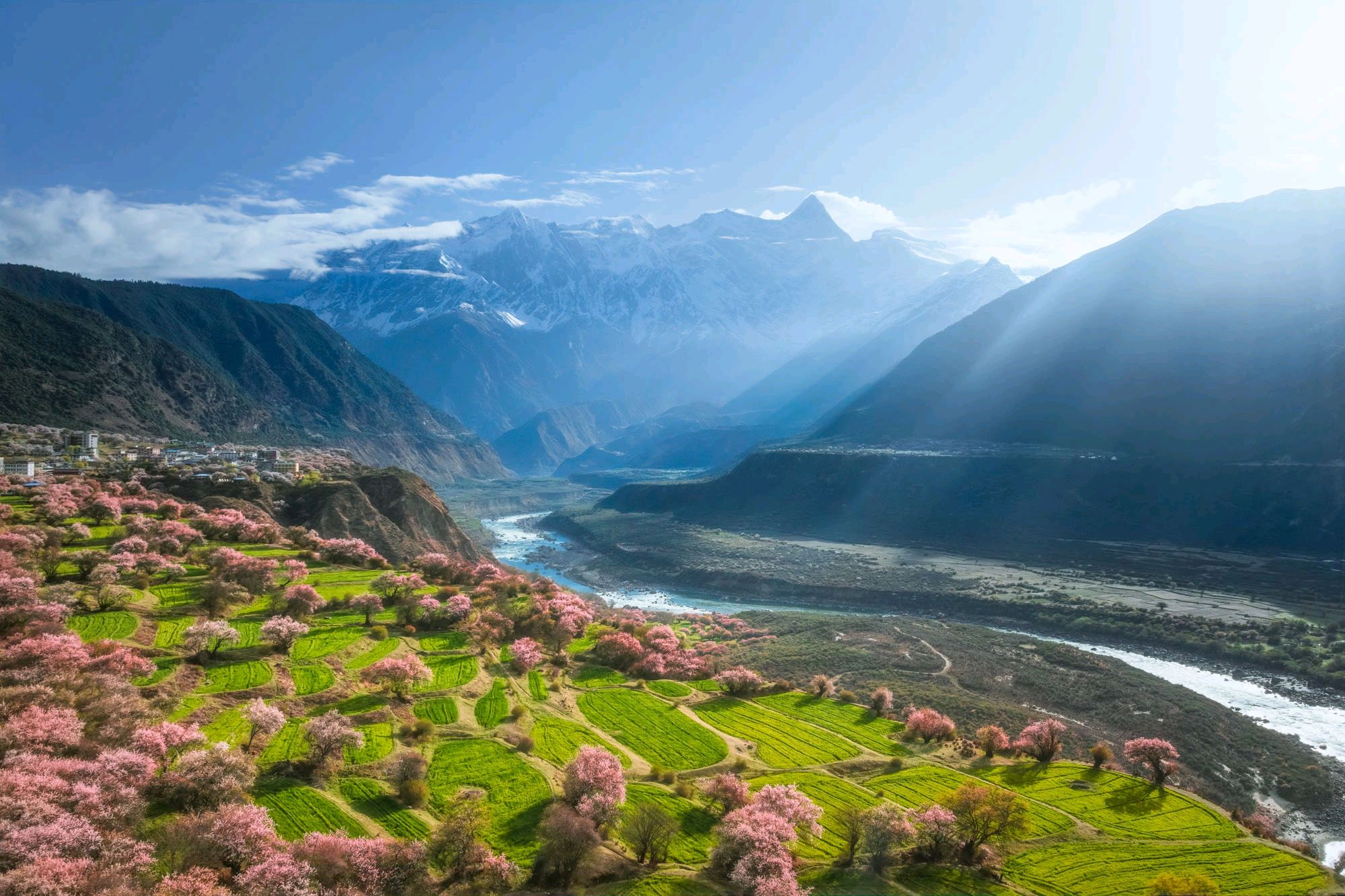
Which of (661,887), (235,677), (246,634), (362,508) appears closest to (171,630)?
(246,634)

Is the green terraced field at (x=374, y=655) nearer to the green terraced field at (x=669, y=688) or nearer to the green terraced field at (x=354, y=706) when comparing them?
the green terraced field at (x=354, y=706)

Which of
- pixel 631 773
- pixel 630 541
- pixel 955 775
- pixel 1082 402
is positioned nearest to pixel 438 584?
pixel 631 773

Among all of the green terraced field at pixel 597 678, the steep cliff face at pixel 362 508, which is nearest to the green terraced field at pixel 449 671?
the green terraced field at pixel 597 678

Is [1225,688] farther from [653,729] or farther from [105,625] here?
[105,625]

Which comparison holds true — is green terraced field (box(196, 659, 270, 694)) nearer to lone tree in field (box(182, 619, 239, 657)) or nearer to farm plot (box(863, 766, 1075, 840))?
lone tree in field (box(182, 619, 239, 657))

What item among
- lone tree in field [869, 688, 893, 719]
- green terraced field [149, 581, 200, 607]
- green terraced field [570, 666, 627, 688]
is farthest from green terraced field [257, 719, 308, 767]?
lone tree in field [869, 688, 893, 719]

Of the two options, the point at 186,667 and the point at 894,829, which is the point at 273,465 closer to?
the point at 186,667
